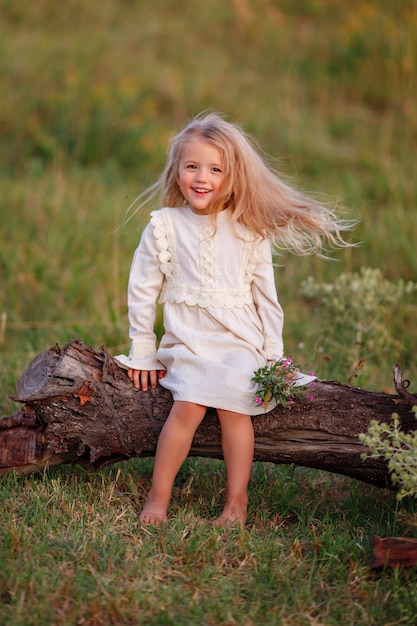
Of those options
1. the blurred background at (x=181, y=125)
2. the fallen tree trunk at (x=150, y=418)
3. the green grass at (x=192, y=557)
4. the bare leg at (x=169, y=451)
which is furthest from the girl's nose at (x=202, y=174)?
the green grass at (x=192, y=557)

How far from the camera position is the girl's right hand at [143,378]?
3311 mm

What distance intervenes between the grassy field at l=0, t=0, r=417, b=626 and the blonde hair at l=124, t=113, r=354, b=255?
0.42m

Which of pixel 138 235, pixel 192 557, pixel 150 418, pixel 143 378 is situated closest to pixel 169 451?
pixel 150 418

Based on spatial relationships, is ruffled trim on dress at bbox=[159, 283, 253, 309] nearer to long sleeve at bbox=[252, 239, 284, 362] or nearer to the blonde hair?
long sleeve at bbox=[252, 239, 284, 362]

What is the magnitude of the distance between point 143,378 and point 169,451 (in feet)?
1.08

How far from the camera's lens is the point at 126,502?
3.31 metres

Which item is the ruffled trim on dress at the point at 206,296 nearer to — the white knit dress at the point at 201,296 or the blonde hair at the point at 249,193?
the white knit dress at the point at 201,296

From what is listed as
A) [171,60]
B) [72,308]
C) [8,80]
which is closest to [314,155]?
[171,60]

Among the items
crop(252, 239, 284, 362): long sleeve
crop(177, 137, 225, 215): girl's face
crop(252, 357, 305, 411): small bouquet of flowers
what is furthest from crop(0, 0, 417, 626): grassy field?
crop(177, 137, 225, 215): girl's face

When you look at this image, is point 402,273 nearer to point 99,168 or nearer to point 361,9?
point 99,168

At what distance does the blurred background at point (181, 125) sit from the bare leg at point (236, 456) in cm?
103

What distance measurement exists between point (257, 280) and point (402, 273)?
279cm

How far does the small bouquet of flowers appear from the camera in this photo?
10.1 feet

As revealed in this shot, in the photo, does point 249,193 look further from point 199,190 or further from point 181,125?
point 181,125
